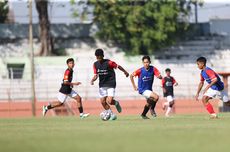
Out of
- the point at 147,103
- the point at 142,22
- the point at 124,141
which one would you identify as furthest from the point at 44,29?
the point at 124,141

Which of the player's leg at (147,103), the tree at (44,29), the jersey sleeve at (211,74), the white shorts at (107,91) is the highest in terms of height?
the tree at (44,29)

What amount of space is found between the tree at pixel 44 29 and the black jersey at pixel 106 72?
105 ft

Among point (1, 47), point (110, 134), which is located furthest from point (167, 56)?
point (110, 134)

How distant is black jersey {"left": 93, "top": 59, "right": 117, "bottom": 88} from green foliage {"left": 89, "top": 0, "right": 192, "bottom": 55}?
29657 millimetres

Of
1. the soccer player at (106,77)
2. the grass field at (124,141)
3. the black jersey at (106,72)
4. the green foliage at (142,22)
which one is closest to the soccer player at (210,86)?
the soccer player at (106,77)

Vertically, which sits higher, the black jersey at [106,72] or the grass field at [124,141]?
the black jersey at [106,72]

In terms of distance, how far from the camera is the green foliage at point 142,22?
53.6 metres

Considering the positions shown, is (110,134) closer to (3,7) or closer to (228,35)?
(228,35)

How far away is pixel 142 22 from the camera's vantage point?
54.1m

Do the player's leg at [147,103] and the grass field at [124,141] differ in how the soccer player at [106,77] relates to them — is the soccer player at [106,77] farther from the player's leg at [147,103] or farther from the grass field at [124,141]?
the grass field at [124,141]

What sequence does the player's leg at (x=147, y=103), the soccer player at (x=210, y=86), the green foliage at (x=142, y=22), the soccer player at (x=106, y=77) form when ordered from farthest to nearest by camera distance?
1. the green foliage at (x=142, y=22)
2. the player's leg at (x=147, y=103)
3. the soccer player at (x=106, y=77)
4. the soccer player at (x=210, y=86)

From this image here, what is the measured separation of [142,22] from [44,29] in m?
6.58

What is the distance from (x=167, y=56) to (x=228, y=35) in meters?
4.74

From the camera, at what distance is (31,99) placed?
4675 centimetres
